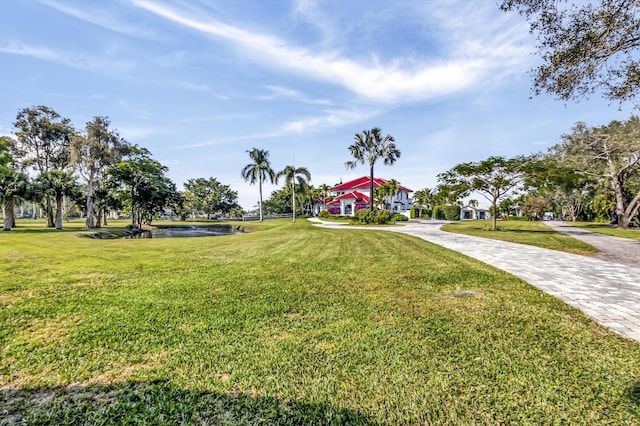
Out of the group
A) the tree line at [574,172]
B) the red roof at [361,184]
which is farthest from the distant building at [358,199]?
the tree line at [574,172]

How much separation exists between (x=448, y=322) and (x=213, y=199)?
53953 millimetres

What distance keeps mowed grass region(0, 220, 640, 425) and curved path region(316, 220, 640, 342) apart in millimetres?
409

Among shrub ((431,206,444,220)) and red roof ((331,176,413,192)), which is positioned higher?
red roof ((331,176,413,192))

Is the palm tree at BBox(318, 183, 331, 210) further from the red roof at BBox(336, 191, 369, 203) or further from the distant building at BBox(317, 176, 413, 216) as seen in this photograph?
the red roof at BBox(336, 191, 369, 203)

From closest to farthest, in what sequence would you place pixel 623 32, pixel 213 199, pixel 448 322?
pixel 448 322 < pixel 623 32 < pixel 213 199

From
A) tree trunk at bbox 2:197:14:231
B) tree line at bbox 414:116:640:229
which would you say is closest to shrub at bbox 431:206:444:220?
tree line at bbox 414:116:640:229

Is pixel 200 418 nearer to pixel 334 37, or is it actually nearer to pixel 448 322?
pixel 448 322

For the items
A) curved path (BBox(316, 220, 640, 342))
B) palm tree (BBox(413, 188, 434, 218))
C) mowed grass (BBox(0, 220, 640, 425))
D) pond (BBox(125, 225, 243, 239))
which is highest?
palm tree (BBox(413, 188, 434, 218))

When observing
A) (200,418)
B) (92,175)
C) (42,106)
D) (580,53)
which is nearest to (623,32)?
(580,53)

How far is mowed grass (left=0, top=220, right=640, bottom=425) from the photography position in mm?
2170

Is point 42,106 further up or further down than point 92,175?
further up

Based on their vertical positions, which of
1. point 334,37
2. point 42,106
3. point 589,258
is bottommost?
point 589,258

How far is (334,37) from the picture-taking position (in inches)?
497

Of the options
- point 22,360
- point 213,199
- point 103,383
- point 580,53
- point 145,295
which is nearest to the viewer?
point 103,383
